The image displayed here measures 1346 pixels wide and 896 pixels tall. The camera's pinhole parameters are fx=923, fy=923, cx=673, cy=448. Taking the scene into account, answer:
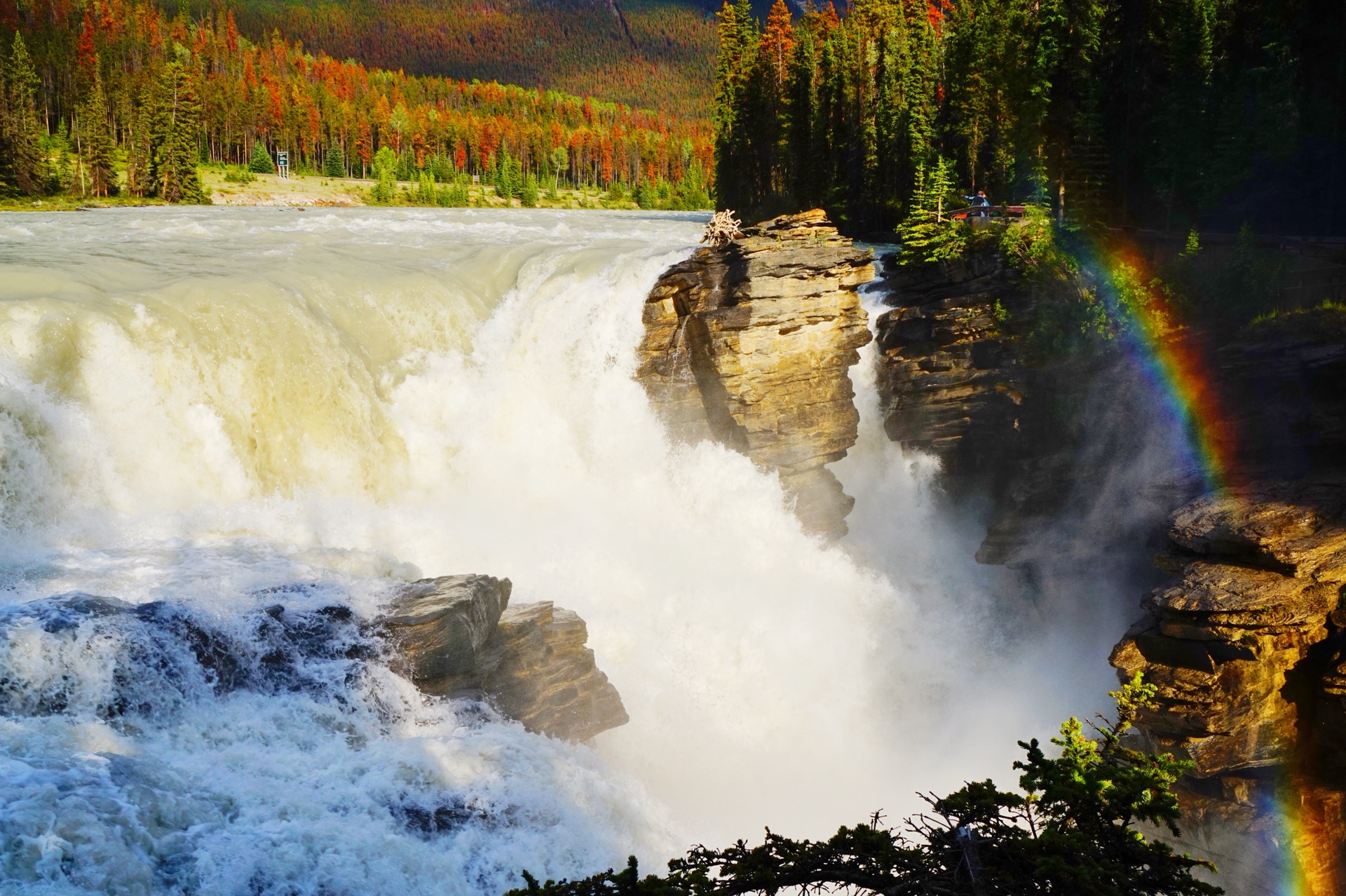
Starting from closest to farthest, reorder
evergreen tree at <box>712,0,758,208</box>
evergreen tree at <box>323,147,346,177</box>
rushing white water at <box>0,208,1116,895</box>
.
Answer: rushing white water at <box>0,208,1116,895</box>, evergreen tree at <box>712,0,758,208</box>, evergreen tree at <box>323,147,346,177</box>

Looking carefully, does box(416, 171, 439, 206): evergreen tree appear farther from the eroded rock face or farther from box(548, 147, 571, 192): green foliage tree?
the eroded rock face

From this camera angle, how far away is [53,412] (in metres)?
17.1

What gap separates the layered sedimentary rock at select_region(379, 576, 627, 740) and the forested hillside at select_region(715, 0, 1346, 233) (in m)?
17.6

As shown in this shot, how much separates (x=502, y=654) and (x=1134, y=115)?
1111 inches

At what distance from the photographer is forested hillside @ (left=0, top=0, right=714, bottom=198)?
7219cm

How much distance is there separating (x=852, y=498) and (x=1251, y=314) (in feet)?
34.3

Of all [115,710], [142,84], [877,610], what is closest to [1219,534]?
[877,610]

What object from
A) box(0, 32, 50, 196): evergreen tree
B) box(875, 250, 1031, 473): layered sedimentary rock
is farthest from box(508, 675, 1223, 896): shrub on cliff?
box(0, 32, 50, 196): evergreen tree

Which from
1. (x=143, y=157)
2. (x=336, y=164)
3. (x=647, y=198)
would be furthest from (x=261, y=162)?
(x=647, y=198)

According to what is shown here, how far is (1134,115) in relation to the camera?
1220 inches

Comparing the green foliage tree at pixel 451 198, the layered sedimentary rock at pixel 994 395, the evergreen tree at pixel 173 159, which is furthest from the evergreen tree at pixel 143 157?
the layered sedimentary rock at pixel 994 395

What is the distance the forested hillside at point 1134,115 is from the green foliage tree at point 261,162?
3104 inches

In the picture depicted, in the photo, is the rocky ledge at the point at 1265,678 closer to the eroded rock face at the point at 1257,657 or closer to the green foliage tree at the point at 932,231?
the eroded rock face at the point at 1257,657

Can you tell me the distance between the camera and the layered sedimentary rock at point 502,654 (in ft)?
45.5
